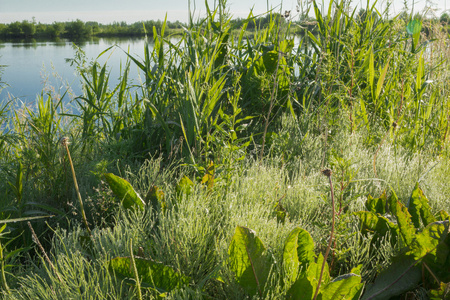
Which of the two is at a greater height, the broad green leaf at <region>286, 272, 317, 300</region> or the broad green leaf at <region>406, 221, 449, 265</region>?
the broad green leaf at <region>406, 221, 449, 265</region>

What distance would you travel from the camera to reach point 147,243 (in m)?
1.49

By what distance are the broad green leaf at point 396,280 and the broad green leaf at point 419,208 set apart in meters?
0.25

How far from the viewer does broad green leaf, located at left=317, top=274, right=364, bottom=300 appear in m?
1.12

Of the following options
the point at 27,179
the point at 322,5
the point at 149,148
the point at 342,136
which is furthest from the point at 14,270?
the point at 322,5

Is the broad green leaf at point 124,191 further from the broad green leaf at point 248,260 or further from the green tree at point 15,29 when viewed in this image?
the green tree at point 15,29

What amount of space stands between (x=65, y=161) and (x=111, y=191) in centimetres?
54

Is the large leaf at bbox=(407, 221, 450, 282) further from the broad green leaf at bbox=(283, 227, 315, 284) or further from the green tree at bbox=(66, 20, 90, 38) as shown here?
the green tree at bbox=(66, 20, 90, 38)

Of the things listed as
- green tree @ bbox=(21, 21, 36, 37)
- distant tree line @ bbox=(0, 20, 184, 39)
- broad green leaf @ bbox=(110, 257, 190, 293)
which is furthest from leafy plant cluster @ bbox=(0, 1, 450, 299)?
green tree @ bbox=(21, 21, 36, 37)

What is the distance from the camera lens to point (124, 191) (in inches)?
68.1

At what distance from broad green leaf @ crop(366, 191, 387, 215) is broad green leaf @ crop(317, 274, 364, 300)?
0.61m

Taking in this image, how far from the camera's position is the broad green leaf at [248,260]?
1.20 meters

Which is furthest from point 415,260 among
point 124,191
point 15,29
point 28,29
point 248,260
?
point 28,29

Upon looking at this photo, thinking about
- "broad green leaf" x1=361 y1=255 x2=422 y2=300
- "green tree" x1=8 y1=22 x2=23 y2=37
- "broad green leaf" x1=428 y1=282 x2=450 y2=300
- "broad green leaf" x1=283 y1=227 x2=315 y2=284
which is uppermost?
"green tree" x1=8 y1=22 x2=23 y2=37

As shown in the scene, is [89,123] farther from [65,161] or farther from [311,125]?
[311,125]
